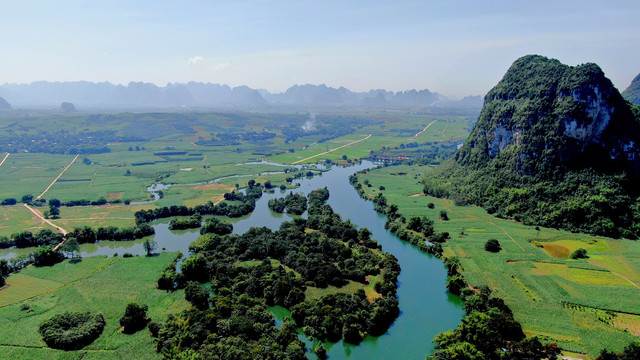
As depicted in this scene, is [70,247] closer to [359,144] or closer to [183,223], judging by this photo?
[183,223]

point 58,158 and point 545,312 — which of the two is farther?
point 58,158

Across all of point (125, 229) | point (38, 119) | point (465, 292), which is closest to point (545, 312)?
point (465, 292)

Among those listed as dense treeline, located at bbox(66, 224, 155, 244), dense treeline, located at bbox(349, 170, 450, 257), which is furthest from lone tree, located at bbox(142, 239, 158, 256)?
dense treeline, located at bbox(349, 170, 450, 257)

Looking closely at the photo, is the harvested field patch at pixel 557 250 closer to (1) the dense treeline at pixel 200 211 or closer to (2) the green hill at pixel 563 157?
(2) the green hill at pixel 563 157

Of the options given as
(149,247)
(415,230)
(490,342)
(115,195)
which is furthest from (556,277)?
(115,195)

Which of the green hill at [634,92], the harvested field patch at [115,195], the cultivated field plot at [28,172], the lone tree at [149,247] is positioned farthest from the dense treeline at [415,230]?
the green hill at [634,92]

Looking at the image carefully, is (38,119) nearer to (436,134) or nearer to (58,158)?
(58,158)
